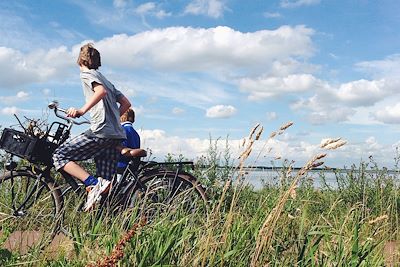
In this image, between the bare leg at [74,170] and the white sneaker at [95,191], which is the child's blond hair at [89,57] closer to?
the bare leg at [74,170]

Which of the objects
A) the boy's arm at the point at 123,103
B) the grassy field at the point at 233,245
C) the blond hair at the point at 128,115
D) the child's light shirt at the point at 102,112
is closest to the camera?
the grassy field at the point at 233,245

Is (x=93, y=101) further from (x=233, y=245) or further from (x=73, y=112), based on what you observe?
(x=233, y=245)

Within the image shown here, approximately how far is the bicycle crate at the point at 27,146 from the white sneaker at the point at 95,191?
0.61 meters

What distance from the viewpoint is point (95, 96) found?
582 cm

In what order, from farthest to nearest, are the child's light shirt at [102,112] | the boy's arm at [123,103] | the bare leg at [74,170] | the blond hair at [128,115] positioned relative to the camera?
the blond hair at [128,115], the boy's arm at [123,103], the bare leg at [74,170], the child's light shirt at [102,112]

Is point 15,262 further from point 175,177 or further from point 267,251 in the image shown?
point 175,177

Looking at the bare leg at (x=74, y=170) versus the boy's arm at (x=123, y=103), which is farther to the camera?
the boy's arm at (x=123, y=103)

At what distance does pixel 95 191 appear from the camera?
19.9ft

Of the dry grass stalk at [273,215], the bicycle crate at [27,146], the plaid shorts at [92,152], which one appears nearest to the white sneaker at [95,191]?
the plaid shorts at [92,152]

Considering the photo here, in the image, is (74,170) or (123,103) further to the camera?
(123,103)

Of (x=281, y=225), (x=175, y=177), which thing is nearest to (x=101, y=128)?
(x=175, y=177)

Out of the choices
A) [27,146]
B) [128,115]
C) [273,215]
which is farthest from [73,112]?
[273,215]

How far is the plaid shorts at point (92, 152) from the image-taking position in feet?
19.7

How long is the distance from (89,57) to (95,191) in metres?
1.38
